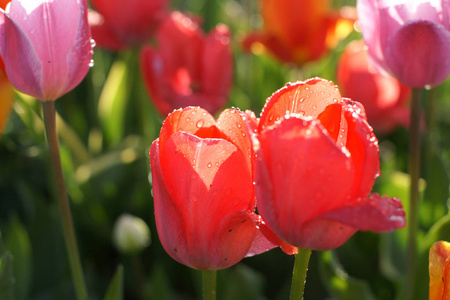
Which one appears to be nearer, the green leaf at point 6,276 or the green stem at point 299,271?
the green stem at point 299,271

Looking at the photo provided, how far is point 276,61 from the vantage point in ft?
4.35

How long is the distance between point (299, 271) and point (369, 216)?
3.2 inches

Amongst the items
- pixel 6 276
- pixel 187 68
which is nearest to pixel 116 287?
pixel 6 276

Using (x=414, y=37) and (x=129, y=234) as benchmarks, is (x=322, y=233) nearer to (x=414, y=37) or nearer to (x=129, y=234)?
(x=414, y=37)

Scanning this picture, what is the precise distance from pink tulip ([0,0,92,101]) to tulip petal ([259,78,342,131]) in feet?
0.56

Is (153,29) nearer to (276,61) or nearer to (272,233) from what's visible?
(276,61)

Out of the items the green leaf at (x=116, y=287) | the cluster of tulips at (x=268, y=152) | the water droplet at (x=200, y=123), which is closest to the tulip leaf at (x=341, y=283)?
the cluster of tulips at (x=268, y=152)

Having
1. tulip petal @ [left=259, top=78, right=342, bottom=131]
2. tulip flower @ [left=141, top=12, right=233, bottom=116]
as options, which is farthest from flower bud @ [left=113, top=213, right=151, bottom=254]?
tulip petal @ [left=259, top=78, right=342, bottom=131]

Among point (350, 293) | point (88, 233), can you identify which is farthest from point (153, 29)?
point (350, 293)

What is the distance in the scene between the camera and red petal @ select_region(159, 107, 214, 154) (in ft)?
1.44

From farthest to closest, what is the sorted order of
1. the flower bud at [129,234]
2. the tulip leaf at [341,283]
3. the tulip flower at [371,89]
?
the tulip flower at [371,89]
the flower bud at [129,234]
the tulip leaf at [341,283]

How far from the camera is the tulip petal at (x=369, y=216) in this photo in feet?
1.20

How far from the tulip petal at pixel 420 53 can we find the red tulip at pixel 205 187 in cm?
21

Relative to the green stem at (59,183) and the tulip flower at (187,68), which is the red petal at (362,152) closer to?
the green stem at (59,183)
